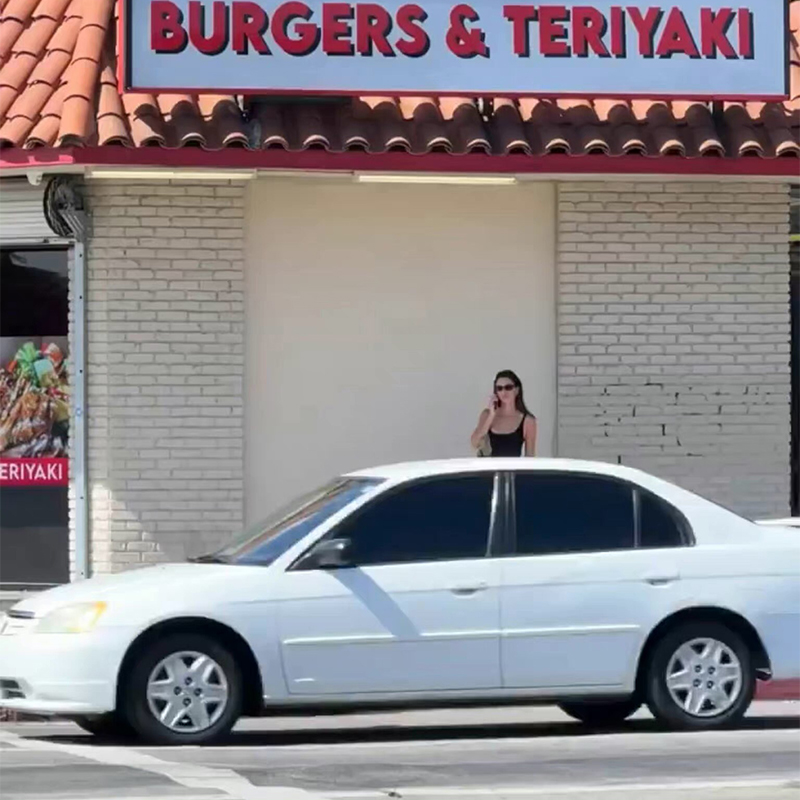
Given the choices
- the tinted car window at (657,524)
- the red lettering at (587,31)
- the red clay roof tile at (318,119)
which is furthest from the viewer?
the red lettering at (587,31)

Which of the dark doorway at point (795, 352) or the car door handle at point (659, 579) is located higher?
the dark doorway at point (795, 352)

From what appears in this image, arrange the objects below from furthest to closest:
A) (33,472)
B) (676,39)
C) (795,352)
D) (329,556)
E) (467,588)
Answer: (795,352), (33,472), (676,39), (467,588), (329,556)

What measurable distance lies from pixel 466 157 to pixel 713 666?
16.0 ft

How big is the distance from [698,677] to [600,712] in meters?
0.97

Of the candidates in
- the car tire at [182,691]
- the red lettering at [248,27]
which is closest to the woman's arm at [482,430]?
the red lettering at [248,27]

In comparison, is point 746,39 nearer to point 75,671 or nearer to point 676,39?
point 676,39

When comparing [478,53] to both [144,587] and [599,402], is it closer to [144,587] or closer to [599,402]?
[599,402]

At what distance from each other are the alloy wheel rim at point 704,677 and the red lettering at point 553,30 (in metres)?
5.24

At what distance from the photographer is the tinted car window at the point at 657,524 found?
37.1 feet

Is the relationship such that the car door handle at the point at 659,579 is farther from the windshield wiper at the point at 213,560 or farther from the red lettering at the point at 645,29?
the red lettering at the point at 645,29

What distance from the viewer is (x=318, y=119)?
14875mm

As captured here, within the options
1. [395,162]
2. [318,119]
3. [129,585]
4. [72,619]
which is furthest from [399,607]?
[318,119]

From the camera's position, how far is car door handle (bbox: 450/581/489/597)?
10898 mm

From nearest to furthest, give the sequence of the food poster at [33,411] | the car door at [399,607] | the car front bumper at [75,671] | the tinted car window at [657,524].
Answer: the car front bumper at [75,671], the car door at [399,607], the tinted car window at [657,524], the food poster at [33,411]
